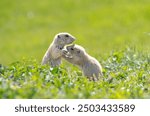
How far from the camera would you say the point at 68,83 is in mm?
10000

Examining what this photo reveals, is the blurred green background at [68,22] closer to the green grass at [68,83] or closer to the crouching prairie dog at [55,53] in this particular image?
the crouching prairie dog at [55,53]

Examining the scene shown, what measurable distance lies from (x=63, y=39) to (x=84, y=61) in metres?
1.28

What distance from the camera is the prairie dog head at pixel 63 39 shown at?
13.5 metres

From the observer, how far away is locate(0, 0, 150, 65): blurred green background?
1246 inches

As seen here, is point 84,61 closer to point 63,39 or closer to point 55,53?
point 55,53

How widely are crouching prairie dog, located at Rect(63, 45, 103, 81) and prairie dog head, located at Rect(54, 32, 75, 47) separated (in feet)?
1.74

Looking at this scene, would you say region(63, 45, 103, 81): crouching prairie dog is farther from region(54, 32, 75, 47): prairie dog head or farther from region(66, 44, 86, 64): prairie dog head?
region(54, 32, 75, 47): prairie dog head

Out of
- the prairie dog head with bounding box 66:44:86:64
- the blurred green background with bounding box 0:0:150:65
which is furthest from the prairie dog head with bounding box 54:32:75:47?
the blurred green background with bounding box 0:0:150:65

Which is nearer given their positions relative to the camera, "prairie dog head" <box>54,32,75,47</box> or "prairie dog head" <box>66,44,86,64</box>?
"prairie dog head" <box>66,44,86,64</box>

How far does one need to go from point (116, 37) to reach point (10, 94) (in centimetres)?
2285

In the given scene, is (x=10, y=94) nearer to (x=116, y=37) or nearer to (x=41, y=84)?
(x=41, y=84)

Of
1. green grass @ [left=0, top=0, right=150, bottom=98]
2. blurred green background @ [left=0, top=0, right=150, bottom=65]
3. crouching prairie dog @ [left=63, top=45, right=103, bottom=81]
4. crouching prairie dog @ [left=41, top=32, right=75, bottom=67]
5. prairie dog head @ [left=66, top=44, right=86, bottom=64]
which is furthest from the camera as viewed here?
blurred green background @ [left=0, top=0, right=150, bottom=65]

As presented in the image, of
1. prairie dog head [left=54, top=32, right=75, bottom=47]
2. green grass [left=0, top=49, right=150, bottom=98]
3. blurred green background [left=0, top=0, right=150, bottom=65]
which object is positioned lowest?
green grass [left=0, top=49, right=150, bottom=98]

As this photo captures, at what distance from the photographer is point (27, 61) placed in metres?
11.7
